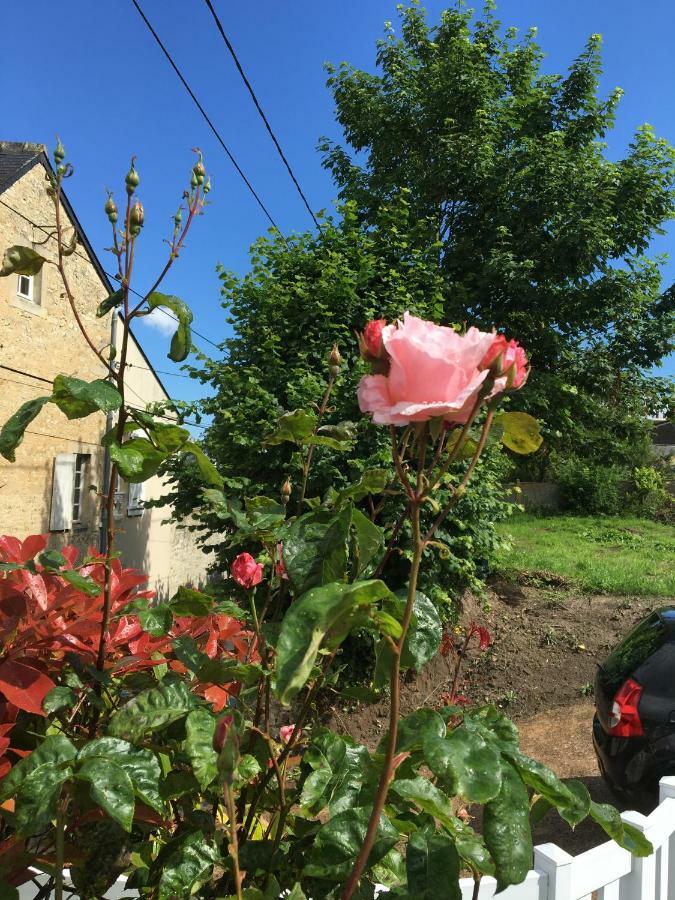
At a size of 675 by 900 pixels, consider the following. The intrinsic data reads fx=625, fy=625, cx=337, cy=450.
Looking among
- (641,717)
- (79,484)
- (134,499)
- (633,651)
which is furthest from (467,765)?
(134,499)

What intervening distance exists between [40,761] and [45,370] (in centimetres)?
1181

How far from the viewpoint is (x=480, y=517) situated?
5.77 m

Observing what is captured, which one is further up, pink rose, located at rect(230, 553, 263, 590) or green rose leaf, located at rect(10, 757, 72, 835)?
pink rose, located at rect(230, 553, 263, 590)

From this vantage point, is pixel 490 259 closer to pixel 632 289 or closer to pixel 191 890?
pixel 632 289

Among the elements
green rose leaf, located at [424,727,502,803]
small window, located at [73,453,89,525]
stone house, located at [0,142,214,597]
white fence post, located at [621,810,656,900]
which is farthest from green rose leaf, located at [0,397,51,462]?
small window, located at [73,453,89,525]

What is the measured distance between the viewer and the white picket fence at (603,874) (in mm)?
1140

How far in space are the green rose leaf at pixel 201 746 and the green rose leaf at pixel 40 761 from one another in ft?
0.42

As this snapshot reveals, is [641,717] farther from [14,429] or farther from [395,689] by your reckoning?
[14,429]

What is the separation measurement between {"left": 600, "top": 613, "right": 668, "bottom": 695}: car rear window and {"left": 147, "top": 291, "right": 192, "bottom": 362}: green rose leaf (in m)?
3.69

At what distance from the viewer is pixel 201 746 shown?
27.9 inches

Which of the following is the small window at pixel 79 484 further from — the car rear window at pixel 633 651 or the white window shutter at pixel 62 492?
the car rear window at pixel 633 651

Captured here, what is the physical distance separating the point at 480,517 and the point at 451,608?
903 mm

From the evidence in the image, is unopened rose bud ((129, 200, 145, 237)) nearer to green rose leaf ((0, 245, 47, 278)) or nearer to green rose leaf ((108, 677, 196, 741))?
green rose leaf ((0, 245, 47, 278))

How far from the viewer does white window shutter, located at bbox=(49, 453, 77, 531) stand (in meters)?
11.4
